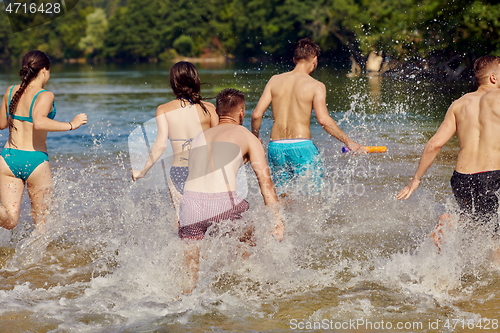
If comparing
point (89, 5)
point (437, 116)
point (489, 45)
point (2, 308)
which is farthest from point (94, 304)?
point (89, 5)

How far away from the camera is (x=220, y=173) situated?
440 centimetres

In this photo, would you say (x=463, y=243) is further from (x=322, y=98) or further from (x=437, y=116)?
(x=437, y=116)

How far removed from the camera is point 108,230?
6.82 meters

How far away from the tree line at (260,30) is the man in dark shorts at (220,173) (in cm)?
2193

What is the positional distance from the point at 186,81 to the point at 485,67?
8.07 feet

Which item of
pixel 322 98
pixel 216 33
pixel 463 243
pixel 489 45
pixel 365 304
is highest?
pixel 216 33

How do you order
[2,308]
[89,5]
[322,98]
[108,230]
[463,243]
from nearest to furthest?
[2,308], [463,243], [322,98], [108,230], [89,5]

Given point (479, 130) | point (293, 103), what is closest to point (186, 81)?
point (293, 103)

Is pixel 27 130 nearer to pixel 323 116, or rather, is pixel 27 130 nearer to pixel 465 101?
pixel 323 116

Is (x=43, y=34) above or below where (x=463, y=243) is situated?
above

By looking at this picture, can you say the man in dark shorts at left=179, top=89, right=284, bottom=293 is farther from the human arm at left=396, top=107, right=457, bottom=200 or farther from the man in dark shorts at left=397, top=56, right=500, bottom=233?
the man in dark shorts at left=397, top=56, right=500, bottom=233

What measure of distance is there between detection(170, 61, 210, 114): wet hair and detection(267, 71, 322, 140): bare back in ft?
4.32

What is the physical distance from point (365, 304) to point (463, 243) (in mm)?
1132

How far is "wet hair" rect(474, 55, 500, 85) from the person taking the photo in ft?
16.2
